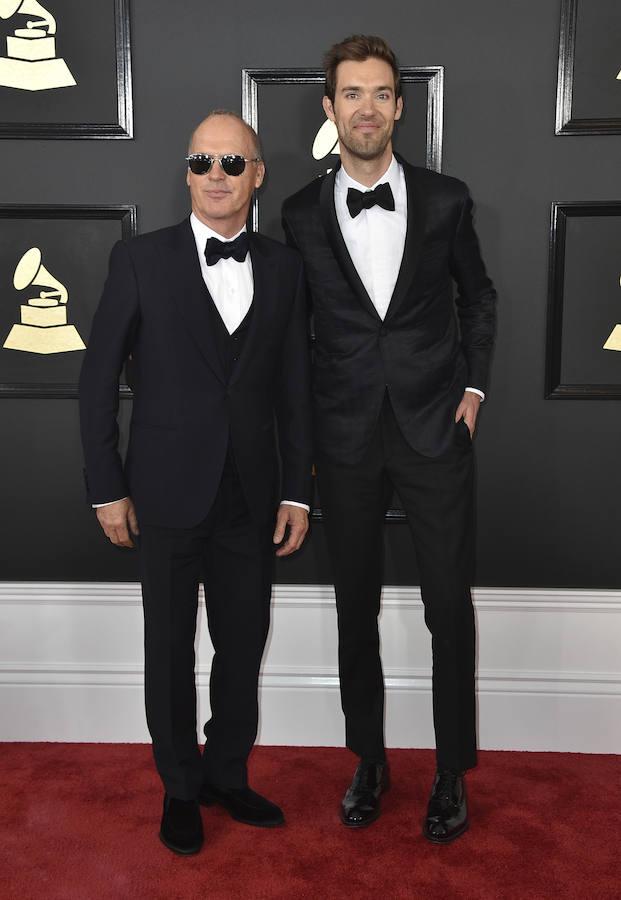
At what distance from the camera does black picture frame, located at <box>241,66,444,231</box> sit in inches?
111

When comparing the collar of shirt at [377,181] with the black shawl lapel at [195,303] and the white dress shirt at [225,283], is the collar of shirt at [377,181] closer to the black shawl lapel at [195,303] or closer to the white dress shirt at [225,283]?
the white dress shirt at [225,283]

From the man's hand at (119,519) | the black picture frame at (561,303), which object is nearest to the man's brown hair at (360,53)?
the black picture frame at (561,303)

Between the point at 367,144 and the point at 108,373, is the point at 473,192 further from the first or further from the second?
the point at 108,373

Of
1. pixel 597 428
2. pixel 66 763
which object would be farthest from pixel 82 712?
pixel 597 428

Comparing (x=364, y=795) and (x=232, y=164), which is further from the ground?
(x=232, y=164)

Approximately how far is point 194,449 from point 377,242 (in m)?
0.77

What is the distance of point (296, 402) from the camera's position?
2.51 meters

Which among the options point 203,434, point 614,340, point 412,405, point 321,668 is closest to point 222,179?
point 203,434

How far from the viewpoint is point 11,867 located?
2381 mm

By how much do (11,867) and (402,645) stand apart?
1409 millimetres

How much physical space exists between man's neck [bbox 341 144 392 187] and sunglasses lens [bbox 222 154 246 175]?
12.9 inches

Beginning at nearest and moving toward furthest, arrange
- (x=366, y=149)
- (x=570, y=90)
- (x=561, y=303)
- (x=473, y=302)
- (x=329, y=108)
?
(x=366, y=149) → (x=329, y=108) → (x=473, y=302) → (x=570, y=90) → (x=561, y=303)

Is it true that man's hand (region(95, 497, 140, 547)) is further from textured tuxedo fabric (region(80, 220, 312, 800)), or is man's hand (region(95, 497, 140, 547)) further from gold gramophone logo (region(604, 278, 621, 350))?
gold gramophone logo (region(604, 278, 621, 350))

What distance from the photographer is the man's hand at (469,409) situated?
255 centimetres
